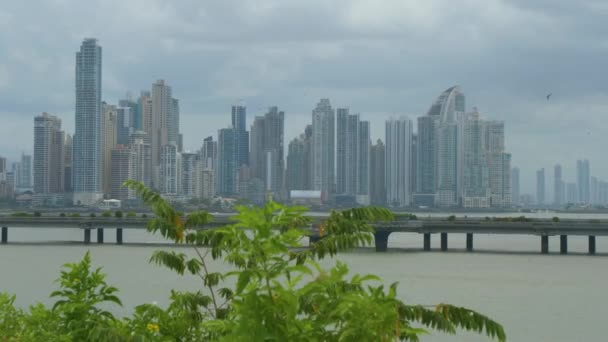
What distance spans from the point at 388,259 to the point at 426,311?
55257 millimetres

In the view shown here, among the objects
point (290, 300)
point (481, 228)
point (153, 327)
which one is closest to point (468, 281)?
point (481, 228)

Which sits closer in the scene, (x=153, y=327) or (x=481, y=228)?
(x=153, y=327)

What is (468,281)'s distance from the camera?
4634 centimetres

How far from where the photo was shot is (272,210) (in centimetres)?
598

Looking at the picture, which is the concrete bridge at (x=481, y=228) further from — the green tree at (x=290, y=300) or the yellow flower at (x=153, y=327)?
the green tree at (x=290, y=300)

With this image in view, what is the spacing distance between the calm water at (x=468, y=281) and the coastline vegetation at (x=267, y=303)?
16.2 metres

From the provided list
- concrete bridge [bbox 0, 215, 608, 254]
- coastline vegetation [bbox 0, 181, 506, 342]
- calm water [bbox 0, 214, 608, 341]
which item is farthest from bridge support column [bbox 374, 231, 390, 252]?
coastline vegetation [bbox 0, 181, 506, 342]

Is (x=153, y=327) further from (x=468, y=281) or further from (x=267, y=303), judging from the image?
(x=468, y=281)

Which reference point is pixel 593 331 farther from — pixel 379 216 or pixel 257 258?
pixel 257 258

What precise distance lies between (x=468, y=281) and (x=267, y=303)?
41.8 meters

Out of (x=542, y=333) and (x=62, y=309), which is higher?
(x=62, y=309)

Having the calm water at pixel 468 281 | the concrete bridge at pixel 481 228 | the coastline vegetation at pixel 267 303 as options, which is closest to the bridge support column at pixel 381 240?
the concrete bridge at pixel 481 228

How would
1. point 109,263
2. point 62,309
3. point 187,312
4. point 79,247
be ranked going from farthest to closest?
1. point 79,247
2. point 109,263
3. point 187,312
4. point 62,309

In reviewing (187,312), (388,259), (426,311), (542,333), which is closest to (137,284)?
(542,333)
